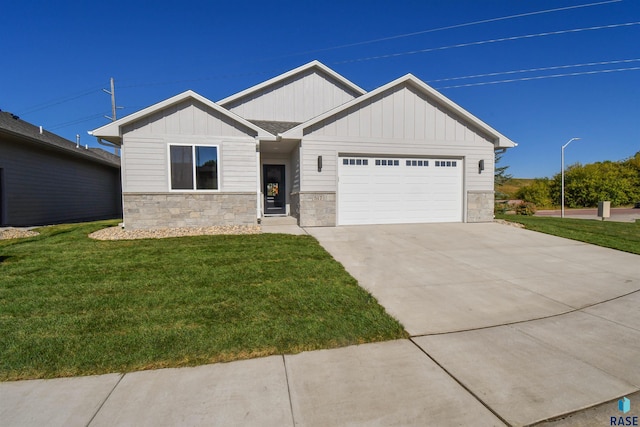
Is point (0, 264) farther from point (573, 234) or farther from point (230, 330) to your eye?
point (573, 234)

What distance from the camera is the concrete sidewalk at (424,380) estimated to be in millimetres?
2148

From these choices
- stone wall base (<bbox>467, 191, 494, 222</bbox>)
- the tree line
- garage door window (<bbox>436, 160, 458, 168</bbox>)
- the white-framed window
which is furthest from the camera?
the tree line

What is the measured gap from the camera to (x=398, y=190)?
35.6 ft

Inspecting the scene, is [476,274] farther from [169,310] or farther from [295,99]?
[295,99]

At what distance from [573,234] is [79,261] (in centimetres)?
1290

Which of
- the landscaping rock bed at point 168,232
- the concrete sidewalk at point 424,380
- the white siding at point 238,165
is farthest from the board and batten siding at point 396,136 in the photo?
the concrete sidewalk at point 424,380

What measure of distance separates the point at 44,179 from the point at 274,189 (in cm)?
1070

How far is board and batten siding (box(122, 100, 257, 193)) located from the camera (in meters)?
9.49

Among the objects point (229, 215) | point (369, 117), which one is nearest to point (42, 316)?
point (229, 215)

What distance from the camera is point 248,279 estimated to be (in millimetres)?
4965

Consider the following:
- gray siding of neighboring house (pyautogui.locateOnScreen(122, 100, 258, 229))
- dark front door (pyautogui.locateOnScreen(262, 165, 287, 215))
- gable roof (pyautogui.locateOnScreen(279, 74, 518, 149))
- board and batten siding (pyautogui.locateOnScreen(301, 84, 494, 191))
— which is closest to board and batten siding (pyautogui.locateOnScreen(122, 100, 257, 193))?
gray siding of neighboring house (pyautogui.locateOnScreen(122, 100, 258, 229))

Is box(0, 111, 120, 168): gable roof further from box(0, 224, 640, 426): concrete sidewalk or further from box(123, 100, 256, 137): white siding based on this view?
box(0, 224, 640, 426): concrete sidewalk

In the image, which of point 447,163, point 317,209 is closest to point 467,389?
point 317,209

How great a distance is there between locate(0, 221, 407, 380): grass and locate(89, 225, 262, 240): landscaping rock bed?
2078 mm
